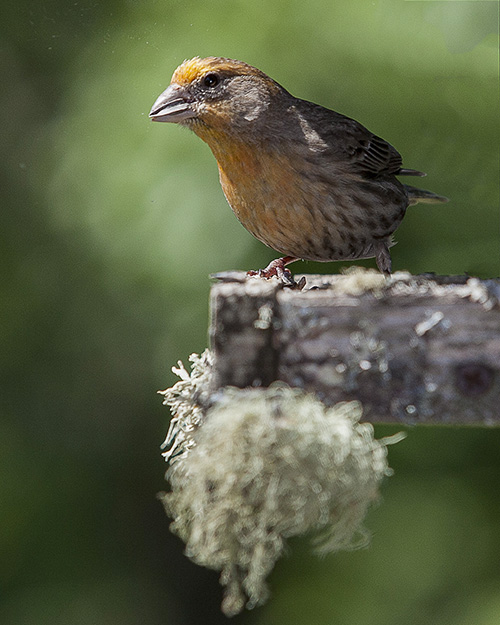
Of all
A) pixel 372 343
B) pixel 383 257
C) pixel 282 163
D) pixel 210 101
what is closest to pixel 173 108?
pixel 210 101

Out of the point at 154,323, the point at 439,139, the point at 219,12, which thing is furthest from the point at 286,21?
the point at 154,323

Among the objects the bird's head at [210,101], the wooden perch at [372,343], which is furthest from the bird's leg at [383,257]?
the wooden perch at [372,343]

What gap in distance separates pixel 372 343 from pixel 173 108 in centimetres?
133

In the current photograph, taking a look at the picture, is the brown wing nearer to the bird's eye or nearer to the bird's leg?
the bird's leg

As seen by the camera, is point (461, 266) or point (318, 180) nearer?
point (318, 180)

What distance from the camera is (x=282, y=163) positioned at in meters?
3.16

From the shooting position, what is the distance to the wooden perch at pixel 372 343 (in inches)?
83.1

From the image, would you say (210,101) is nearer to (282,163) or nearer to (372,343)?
(282,163)

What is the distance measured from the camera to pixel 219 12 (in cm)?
457

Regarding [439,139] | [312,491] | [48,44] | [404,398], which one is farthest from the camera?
[48,44]

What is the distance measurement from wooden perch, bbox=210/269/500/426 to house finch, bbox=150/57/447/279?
77cm

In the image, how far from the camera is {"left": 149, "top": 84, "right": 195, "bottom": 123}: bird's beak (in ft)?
10.0

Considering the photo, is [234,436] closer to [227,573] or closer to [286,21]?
[227,573]

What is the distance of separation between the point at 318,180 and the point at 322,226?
0.16 meters
